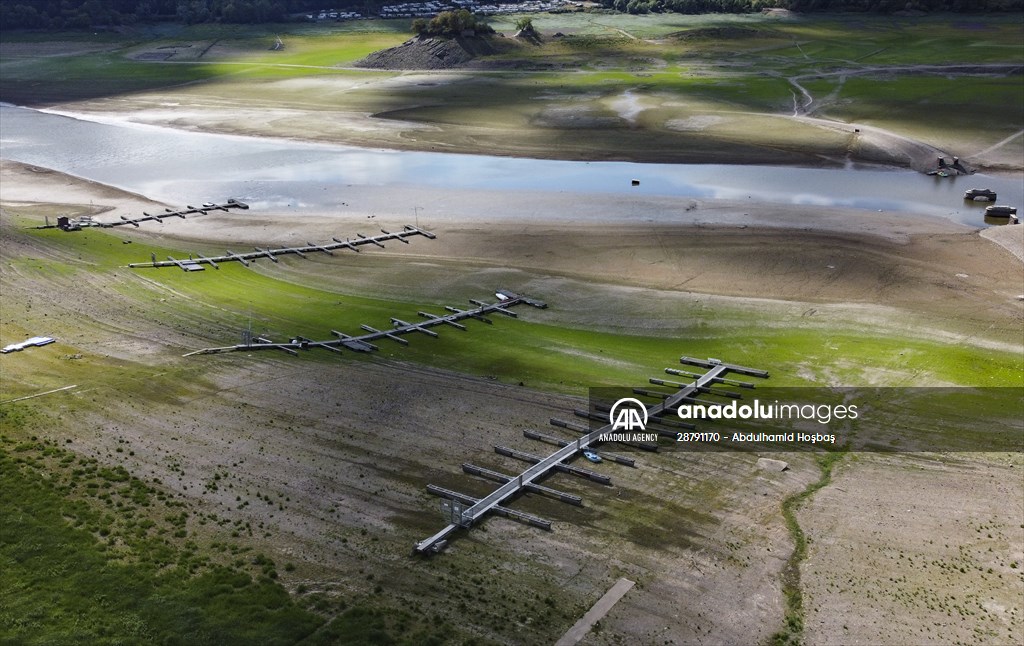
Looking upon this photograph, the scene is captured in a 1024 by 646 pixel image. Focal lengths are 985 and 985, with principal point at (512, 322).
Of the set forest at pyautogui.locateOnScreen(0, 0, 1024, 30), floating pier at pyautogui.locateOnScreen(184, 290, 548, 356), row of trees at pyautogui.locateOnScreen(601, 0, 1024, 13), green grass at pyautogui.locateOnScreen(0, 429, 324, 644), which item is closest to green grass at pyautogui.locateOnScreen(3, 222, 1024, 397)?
floating pier at pyautogui.locateOnScreen(184, 290, 548, 356)

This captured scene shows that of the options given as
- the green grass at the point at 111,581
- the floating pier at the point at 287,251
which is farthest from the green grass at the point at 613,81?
the green grass at the point at 111,581

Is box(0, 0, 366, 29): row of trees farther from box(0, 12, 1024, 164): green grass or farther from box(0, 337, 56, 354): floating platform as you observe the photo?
box(0, 337, 56, 354): floating platform

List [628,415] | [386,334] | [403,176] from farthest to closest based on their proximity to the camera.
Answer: [403,176]
[386,334]
[628,415]

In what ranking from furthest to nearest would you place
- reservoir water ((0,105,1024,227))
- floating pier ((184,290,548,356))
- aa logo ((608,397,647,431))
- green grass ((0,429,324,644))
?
reservoir water ((0,105,1024,227)) → floating pier ((184,290,548,356)) → aa logo ((608,397,647,431)) → green grass ((0,429,324,644))

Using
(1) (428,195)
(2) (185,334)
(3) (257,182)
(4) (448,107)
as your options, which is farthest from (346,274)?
(4) (448,107)

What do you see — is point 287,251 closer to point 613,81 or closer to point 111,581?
point 111,581

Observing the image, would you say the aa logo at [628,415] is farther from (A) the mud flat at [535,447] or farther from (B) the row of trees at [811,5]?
(B) the row of trees at [811,5]

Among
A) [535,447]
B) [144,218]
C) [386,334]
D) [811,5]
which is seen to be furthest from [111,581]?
[811,5]
